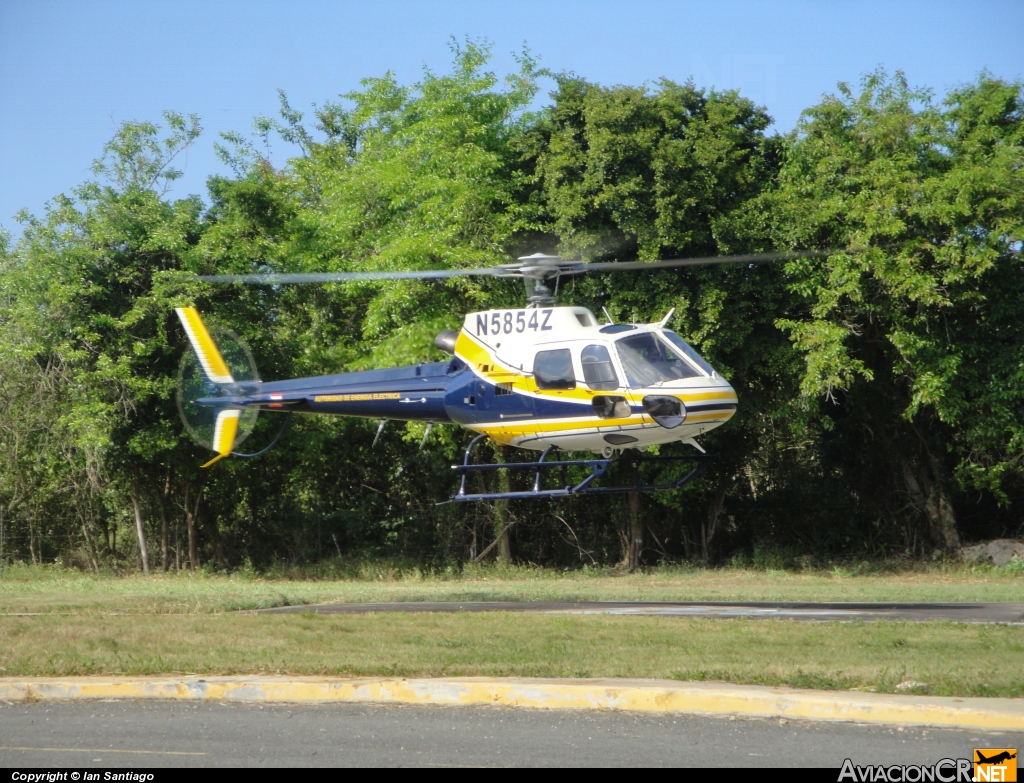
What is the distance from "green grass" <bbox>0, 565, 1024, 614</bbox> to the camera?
16.8 meters

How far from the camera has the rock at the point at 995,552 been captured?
2388 cm

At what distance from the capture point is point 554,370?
15.7 metres

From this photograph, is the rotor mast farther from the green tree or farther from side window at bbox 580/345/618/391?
the green tree

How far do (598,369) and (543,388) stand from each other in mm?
956

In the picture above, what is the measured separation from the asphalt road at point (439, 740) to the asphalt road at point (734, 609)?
5893mm

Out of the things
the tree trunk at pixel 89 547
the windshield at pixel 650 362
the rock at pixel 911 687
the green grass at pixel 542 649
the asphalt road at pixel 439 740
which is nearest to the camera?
the asphalt road at pixel 439 740

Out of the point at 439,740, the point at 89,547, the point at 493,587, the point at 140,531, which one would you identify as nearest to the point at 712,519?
the point at 493,587

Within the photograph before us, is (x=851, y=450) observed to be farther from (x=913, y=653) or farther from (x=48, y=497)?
(x=48, y=497)

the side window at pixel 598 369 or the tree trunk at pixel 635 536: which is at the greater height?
the side window at pixel 598 369

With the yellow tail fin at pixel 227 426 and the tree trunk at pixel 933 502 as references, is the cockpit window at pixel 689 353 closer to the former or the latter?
the yellow tail fin at pixel 227 426

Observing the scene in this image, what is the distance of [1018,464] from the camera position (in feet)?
78.1

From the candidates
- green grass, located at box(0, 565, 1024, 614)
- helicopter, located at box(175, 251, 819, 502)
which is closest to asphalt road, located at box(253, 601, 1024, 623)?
green grass, located at box(0, 565, 1024, 614)

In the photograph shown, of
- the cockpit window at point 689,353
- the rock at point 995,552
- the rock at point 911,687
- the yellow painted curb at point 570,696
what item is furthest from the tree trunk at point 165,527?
the rock at point 911,687

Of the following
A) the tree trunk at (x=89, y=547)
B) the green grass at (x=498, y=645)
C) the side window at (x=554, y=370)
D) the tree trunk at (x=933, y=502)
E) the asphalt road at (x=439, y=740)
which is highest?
the side window at (x=554, y=370)
